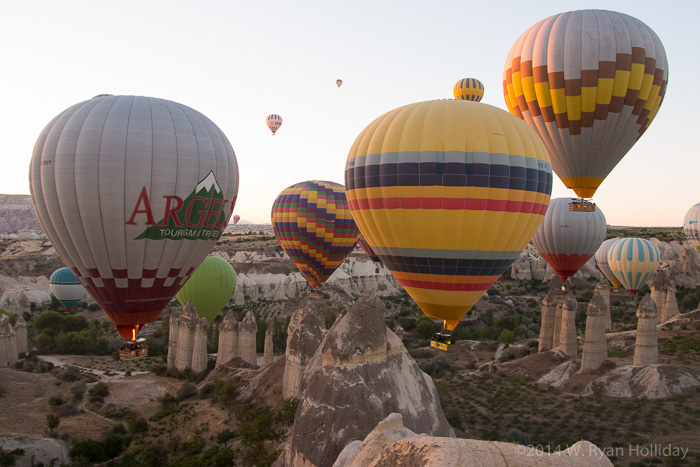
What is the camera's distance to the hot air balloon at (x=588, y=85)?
17953mm

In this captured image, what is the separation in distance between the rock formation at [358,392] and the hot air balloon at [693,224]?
46479mm

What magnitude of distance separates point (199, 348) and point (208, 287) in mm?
4255

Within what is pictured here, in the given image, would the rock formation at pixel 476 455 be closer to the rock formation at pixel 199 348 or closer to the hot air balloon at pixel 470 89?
the rock formation at pixel 199 348

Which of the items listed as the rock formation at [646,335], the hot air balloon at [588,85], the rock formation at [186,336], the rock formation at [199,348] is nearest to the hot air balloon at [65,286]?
the rock formation at [186,336]

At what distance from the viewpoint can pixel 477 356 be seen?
3803 centimetres

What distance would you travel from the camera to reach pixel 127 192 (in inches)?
606

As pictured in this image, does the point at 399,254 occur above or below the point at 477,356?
above

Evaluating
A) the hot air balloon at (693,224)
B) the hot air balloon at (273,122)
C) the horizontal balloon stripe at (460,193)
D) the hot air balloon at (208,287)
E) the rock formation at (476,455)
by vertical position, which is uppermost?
the hot air balloon at (273,122)

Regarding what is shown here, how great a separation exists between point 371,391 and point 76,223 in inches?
419

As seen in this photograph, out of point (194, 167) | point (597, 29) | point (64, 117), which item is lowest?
point (194, 167)

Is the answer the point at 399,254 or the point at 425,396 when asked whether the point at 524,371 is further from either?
the point at 399,254

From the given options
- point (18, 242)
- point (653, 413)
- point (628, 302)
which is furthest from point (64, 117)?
point (18, 242)

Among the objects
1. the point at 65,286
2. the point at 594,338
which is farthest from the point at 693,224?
the point at 65,286

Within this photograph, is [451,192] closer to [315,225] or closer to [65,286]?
[315,225]
